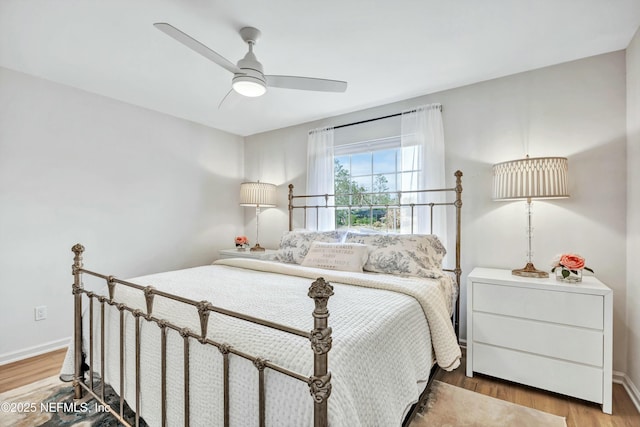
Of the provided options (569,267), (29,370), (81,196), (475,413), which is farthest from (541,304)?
(81,196)

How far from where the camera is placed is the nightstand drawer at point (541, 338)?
184 cm

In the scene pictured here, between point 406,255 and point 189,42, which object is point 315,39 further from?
point 406,255

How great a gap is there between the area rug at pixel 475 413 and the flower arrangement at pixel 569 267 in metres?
0.85

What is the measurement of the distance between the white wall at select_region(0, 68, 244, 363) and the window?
1.79m

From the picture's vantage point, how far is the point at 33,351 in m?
2.53

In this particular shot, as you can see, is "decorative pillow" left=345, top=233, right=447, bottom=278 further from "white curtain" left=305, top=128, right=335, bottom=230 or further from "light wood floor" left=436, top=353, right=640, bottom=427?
"white curtain" left=305, top=128, right=335, bottom=230

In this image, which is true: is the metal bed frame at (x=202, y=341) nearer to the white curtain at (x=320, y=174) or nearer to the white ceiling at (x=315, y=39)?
the white ceiling at (x=315, y=39)

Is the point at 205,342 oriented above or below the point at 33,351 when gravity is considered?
above

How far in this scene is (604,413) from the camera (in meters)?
1.79

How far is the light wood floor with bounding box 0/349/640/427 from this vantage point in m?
1.75

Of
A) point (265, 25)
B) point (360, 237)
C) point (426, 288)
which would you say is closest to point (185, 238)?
point (360, 237)

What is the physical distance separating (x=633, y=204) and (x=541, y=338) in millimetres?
1069

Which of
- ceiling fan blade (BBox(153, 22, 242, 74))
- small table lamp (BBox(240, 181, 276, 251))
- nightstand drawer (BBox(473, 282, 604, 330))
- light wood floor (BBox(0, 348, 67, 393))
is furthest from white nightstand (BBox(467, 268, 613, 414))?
light wood floor (BBox(0, 348, 67, 393))

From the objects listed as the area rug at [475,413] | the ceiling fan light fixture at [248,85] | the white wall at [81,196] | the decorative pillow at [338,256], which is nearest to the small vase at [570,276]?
the area rug at [475,413]
